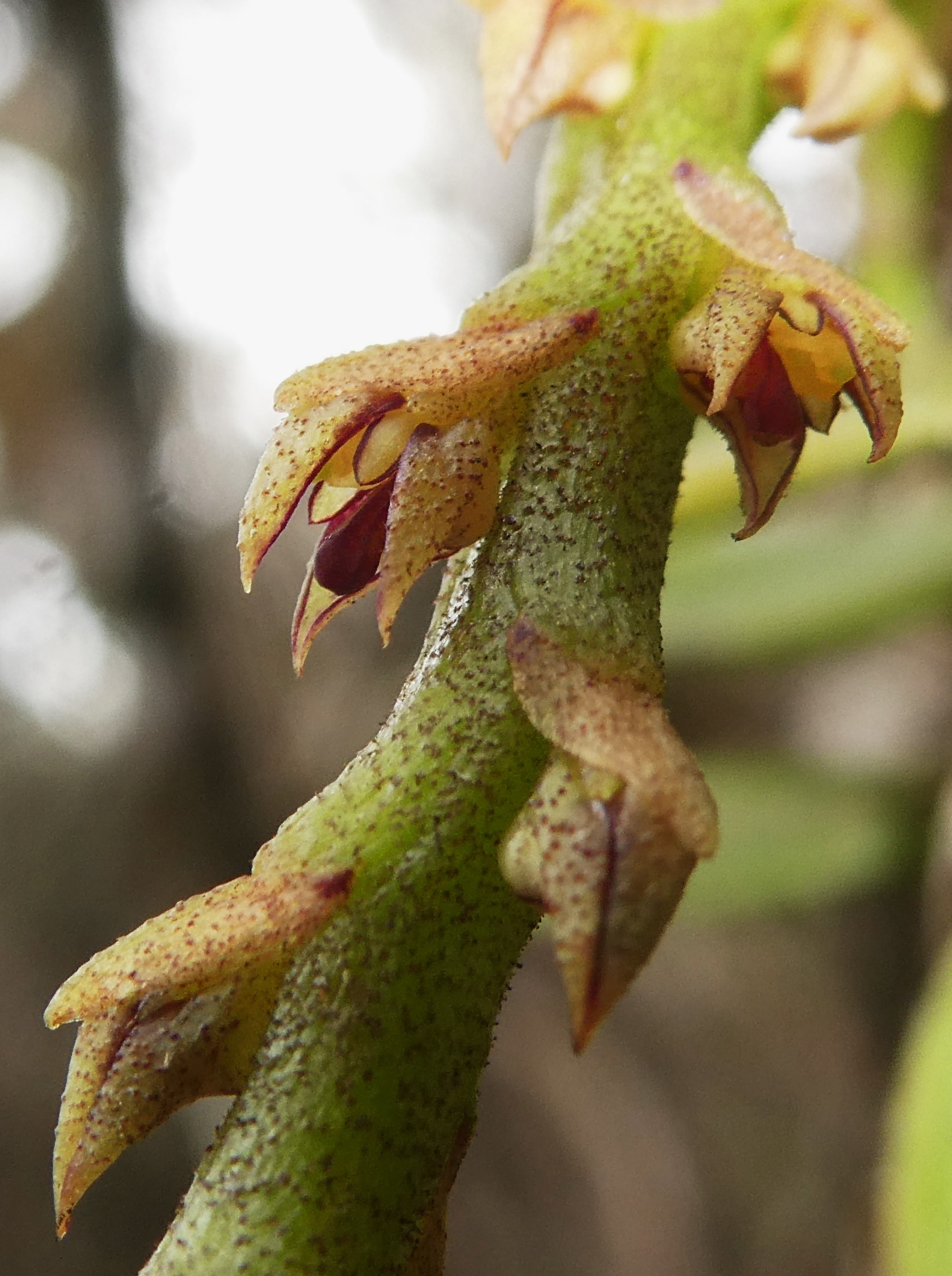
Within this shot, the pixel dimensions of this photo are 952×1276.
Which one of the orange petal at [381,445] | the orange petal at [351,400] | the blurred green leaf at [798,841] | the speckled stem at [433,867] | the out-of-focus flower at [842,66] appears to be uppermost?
the orange petal at [351,400]

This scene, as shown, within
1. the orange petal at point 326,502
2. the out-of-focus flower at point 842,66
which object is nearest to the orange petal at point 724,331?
the orange petal at point 326,502

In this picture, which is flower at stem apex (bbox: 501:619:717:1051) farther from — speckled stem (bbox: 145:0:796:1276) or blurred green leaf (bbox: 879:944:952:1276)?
blurred green leaf (bbox: 879:944:952:1276)

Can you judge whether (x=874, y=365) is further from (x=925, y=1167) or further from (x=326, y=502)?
(x=925, y=1167)

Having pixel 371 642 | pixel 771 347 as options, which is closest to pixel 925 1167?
pixel 771 347

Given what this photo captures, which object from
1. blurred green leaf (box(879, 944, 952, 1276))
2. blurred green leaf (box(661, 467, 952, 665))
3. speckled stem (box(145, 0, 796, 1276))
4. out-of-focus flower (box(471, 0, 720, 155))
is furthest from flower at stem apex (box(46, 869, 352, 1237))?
blurred green leaf (box(661, 467, 952, 665))

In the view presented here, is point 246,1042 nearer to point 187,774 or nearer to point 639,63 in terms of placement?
point 639,63

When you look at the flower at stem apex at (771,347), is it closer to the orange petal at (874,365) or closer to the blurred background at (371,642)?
the orange petal at (874,365)
